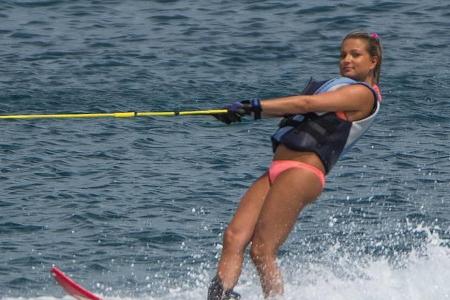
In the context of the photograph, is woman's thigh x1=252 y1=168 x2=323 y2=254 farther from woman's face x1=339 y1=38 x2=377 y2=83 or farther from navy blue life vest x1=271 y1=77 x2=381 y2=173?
woman's face x1=339 y1=38 x2=377 y2=83

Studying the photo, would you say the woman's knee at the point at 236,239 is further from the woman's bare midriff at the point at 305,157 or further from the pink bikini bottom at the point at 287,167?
A: the woman's bare midriff at the point at 305,157

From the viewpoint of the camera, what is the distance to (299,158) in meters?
7.80

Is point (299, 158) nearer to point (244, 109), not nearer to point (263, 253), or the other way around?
point (244, 109)

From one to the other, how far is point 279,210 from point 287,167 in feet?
0.85

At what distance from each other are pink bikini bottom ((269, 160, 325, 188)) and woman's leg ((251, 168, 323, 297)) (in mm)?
22

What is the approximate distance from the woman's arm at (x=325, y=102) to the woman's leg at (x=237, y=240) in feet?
1.82

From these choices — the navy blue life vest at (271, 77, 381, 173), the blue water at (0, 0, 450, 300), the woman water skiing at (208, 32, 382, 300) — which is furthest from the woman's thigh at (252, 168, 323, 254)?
the blue water at (0, 0, 450, 300)

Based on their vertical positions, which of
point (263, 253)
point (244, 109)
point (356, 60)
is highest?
point (356, 60)

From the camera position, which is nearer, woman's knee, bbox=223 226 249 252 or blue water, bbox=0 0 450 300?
woman's knee, bbox=223 226 249 252

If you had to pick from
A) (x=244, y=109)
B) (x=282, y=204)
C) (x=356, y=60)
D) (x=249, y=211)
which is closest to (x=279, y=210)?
(x=282, y=204)

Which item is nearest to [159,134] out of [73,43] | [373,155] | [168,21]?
[373,155]

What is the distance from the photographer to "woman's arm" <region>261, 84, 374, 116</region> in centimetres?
760

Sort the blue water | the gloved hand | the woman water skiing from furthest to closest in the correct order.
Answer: the blue water → the woman water skiing → the gloved hand

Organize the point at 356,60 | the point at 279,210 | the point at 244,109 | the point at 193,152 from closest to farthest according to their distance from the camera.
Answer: the point at 244,109 < the point at 279,210 < the point at 356,60 < the point at 193,152
